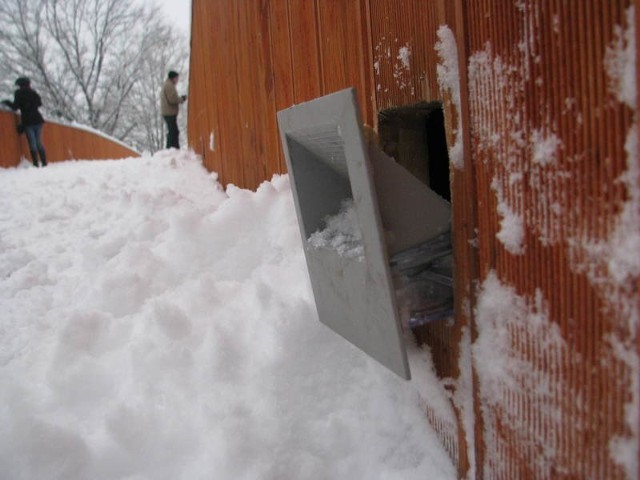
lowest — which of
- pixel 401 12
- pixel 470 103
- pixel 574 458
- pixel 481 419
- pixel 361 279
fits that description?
pixel 481 419

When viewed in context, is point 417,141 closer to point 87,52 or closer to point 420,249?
point 420,249

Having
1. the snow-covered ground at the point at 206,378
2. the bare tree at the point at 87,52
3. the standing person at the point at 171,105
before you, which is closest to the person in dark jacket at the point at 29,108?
the standing person at the point at 171,105

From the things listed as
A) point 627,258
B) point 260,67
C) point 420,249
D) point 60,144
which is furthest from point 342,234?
point 60,144

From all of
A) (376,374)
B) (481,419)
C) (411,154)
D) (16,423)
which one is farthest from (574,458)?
(16,423)

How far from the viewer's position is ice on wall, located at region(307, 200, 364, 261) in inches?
64.0

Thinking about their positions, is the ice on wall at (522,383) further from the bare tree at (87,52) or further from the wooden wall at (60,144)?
the bare tree at (87,52)

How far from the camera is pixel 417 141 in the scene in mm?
2018

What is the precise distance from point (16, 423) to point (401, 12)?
6.55ft

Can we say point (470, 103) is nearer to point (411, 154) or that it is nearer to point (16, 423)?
point (411, 154)

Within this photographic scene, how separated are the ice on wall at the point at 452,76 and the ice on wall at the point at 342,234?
14.7 inches

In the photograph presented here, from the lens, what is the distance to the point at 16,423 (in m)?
1.81

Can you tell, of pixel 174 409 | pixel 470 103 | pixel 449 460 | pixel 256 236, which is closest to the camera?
pixel 470 103

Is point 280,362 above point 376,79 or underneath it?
underneath

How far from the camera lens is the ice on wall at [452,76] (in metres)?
1.45
